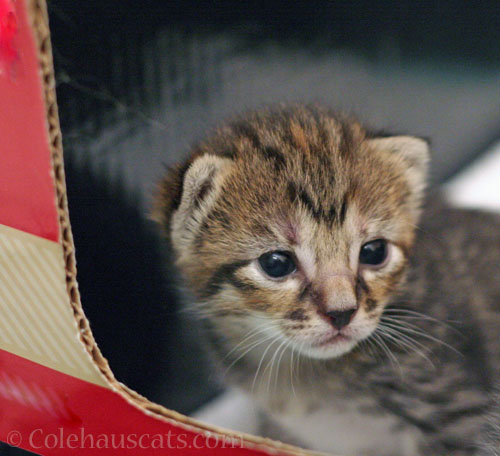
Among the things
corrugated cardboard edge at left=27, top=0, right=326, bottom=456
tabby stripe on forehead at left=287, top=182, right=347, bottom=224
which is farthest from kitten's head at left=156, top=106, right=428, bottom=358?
corrugated cardboard edge at left=27, top=0, right=326, bottom=456

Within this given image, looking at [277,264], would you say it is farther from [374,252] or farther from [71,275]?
[71,275]

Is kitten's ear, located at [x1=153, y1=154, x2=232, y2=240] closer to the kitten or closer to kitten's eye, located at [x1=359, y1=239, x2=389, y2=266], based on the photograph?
the kitten

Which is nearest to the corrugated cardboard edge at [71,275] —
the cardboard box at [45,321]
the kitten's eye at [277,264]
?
the cardboard box at [45,321]

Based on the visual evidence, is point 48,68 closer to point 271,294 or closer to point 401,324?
point 271,294

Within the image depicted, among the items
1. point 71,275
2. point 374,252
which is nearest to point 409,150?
point 374,252

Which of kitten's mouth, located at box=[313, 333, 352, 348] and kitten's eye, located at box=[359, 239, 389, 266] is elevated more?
kitten's eye, located at box=[359, 239, 389, 266]

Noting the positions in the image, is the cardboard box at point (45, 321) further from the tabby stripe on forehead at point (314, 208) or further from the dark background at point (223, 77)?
the tabby stripe on forehead at point (314, 208)
